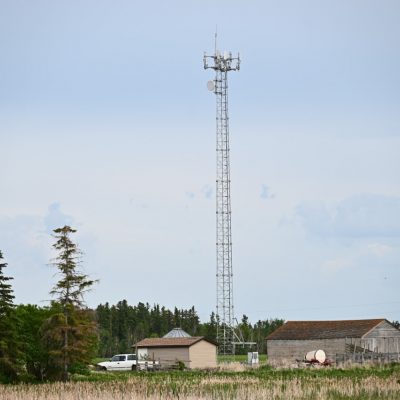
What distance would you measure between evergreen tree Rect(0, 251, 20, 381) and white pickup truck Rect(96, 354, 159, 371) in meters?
22.3

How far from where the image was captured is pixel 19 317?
50938mm

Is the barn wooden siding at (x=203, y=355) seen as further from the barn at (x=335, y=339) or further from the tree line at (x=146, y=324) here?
the tree line at (x=146, y=324)

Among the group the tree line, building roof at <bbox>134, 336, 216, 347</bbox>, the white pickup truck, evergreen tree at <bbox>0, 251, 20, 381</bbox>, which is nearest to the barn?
building roof at <bbox>134, 336, 216, 347</bbox>

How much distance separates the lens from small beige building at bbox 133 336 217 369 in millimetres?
76500

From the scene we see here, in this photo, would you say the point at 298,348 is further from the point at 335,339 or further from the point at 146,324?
the point at 146,324

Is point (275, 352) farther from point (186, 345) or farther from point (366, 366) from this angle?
point (366, 366)

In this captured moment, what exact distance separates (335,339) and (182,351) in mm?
12055

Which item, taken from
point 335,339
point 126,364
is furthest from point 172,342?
point 335,339

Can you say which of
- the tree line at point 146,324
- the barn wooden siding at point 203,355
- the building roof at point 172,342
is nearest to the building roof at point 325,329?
the barn wooden siding at point 203,355

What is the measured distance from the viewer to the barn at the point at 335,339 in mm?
74625

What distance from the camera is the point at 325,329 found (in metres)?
78.0

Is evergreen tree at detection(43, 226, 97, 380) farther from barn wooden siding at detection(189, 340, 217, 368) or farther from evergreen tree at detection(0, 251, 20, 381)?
barn wooden siding at detection(189, 340, 217, 368)

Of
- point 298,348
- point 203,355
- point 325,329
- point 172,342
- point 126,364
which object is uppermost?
point 325,329

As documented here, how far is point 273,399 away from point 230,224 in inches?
1673
